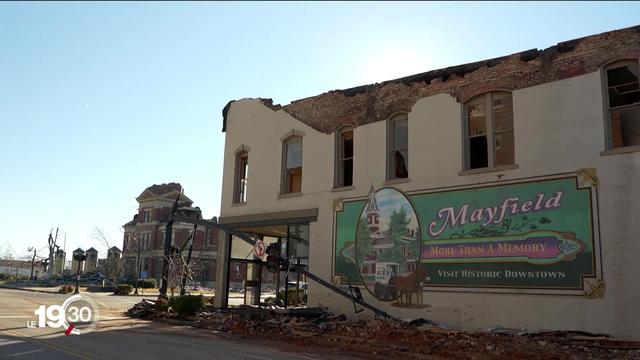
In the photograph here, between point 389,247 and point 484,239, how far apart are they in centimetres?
341

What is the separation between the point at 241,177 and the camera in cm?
2442

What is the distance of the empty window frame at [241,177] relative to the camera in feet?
79.0

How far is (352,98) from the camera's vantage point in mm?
20281

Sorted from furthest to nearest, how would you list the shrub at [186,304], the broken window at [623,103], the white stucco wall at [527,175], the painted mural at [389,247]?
the shrub at [186,304] < the painted mural at [389,247] < the broken window at [623,103] < the white stucco wall at [527,175]

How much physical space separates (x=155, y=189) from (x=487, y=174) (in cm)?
7735

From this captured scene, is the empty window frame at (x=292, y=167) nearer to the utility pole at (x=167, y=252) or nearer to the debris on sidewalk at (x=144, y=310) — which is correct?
the utility pole at (x=167, y=252)

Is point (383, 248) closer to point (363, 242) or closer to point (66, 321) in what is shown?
point (363, 242)

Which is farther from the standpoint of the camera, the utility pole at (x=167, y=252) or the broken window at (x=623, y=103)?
the utility pole at (x=167, y=252)

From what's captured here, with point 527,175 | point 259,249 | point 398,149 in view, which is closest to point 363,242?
point 398,149

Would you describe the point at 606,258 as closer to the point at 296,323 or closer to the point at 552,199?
the point at 552,199

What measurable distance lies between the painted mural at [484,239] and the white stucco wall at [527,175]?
30 centimetres

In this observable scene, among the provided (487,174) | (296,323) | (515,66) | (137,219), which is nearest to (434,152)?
(487,174)

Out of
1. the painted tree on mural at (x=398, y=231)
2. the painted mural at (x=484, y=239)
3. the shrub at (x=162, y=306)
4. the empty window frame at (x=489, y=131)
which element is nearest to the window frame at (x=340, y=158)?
the painted mural at (x=484, y=239)

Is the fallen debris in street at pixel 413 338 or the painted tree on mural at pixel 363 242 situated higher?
the painted tree on mural at pixel 363 242
